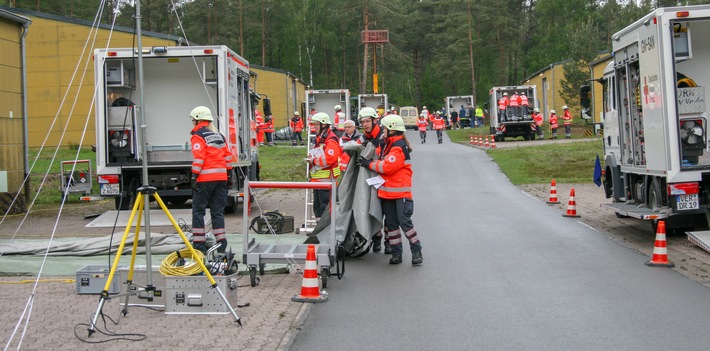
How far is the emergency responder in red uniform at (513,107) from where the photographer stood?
39.8 m

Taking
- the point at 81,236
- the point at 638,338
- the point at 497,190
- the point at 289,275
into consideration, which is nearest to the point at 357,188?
the point at 289,275

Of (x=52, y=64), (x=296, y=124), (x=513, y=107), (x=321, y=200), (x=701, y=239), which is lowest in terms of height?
(x=701, y=239)

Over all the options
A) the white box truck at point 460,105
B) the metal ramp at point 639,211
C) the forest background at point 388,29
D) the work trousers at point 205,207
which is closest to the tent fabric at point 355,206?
the work trousers at point 205,207

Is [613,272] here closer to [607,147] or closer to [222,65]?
[607,147]

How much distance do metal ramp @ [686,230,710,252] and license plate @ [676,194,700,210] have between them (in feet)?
1.25

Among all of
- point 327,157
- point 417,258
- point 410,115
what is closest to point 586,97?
point 327,157

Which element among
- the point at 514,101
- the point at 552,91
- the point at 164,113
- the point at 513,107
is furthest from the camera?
the point at 552,91

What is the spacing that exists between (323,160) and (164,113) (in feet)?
18.5

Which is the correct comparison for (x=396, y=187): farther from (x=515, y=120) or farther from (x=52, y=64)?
(x=515, y=120)

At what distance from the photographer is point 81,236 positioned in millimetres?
13641

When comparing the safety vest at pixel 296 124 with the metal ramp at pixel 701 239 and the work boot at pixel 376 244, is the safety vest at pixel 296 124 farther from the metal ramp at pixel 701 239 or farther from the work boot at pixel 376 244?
the metal ramp at pixel 701 239

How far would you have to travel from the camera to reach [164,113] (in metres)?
17.0

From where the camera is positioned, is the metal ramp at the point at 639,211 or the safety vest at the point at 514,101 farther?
the safety vest at the point at 514,101

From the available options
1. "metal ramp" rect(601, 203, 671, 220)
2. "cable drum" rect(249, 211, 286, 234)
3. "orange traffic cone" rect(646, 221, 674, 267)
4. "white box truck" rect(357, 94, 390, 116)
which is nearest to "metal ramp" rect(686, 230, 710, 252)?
"metal ramp" rect(601, 203, 671, 220)
